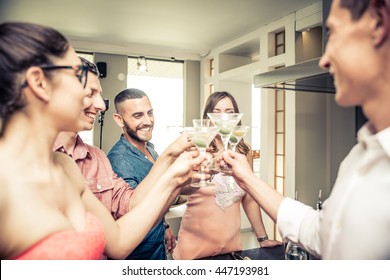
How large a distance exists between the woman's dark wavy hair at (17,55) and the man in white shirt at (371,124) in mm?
676

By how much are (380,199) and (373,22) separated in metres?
0.36

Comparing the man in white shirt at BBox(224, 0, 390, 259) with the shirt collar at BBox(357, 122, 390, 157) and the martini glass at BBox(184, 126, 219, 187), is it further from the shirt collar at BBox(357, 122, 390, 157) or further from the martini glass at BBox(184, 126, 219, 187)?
the martini glass at BBox(184, 126, 219, 187)

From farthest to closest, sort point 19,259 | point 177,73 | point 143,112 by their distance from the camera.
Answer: point 177,73
point 143,112
point 19,259

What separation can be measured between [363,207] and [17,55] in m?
0.83

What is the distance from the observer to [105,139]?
16.1ft

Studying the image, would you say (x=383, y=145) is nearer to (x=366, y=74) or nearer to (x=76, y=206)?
(x=366, y=74)

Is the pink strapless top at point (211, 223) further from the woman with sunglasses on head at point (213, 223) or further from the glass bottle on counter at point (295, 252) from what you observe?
→ the glass bottle on counter at point (295, 252)

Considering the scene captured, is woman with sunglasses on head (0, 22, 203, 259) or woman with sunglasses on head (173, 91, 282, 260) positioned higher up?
woman with sunglasses on head (0, 22, 203, 259)

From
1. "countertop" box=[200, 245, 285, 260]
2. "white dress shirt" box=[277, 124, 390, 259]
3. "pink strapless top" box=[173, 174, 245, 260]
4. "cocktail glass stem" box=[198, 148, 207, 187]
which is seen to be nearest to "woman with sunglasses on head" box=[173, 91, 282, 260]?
"pink strapless top" box=[173, 174, 245, 260]

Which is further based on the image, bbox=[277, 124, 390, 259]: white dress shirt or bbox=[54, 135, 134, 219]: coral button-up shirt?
bbox=[54, 135, 134, 219]: coral button-up shirt

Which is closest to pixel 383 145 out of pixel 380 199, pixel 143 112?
pixel 380 199

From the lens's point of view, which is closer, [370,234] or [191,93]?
[370,234]

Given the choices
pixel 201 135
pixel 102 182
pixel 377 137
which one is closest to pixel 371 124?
pixel 377 137

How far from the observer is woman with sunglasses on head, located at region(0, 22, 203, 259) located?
2.51ft
